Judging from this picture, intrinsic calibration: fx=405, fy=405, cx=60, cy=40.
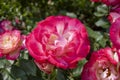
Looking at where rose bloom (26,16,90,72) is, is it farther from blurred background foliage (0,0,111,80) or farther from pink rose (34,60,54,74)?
blurred background foliage (0,0,111,80)

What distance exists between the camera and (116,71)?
121 cm

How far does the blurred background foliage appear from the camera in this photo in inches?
57.5

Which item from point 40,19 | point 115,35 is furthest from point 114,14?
point 40,19

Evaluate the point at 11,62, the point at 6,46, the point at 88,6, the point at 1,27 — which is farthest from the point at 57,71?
the point at 88,6

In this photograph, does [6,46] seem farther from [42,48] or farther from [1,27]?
[1,27]

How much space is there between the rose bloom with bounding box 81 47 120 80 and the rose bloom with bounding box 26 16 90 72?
0.05 metres

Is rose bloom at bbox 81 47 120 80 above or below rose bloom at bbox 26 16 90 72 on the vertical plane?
below

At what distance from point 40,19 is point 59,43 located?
171 centimetres

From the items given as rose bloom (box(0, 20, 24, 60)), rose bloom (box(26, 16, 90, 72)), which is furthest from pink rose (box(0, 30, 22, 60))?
rose bloom (box(26, 16, 90, 72))

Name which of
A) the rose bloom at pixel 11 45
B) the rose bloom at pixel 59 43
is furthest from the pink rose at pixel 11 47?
the rose bloom at pixel 59 43

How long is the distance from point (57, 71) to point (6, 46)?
27 cm

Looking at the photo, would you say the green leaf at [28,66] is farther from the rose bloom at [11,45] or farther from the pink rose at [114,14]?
the pink rose at [114,14]

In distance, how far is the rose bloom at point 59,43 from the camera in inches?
46.8

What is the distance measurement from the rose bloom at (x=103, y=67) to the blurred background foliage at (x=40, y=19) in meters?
0.12
